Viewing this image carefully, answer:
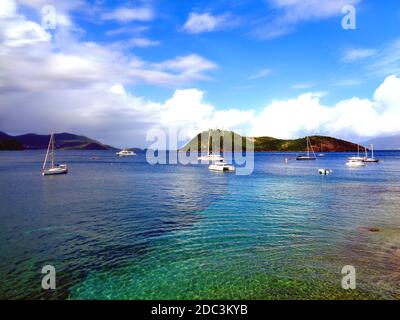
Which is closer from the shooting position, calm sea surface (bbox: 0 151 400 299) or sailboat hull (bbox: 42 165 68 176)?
calm sea surface (bbox: 0 151 400 299)

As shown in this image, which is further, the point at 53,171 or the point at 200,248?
the point at 53,171

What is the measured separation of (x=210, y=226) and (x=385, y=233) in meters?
18.1

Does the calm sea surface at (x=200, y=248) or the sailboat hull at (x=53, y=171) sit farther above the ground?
the sailboat hull at (x=53, y=171)

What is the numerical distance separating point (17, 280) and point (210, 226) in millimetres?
19913

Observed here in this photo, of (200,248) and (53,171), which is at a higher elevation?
(53,171)

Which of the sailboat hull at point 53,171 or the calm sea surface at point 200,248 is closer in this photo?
the calm sea surface at point 200,248

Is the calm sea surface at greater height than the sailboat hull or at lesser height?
lesser
